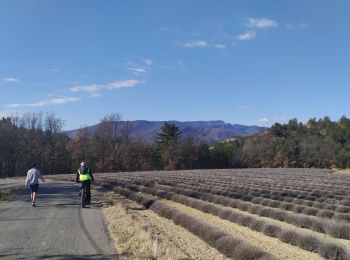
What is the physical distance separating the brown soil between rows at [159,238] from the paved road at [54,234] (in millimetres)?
305

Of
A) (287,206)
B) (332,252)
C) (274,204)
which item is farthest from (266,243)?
(274,204)

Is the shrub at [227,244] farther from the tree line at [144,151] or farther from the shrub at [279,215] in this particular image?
the tree line at [144,151]

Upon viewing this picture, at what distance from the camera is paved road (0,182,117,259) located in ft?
29.2

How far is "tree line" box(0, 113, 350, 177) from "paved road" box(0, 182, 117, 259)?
67255 mm

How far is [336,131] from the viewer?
94812 millimetres

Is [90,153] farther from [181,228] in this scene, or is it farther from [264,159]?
[181,228]

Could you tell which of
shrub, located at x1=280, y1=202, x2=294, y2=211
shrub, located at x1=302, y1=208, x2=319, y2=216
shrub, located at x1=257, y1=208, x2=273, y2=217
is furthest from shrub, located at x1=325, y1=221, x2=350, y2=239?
shrub, located at x1=280, y1=202, x2=294, y2=211

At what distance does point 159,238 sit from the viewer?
1116 centimetres

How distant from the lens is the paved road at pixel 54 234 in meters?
8.91

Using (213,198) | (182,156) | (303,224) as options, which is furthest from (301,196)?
(182,156)

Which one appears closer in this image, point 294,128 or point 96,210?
point 96,210

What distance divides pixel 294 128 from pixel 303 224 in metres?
95.9

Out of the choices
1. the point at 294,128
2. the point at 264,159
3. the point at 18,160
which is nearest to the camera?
the point at 18,160

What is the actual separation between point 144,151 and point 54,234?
75653 millimetres
